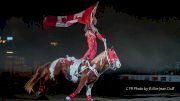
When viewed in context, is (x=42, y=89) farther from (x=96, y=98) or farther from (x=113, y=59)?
(x=113, y=59)

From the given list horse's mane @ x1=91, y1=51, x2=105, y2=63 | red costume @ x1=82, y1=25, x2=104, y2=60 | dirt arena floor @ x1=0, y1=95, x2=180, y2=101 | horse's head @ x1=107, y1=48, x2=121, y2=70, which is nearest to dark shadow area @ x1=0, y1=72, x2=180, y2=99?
dirt arena floor @ x1=0, y1=95, x2=180, y2=101

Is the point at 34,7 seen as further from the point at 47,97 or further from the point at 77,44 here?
the point at 47,97

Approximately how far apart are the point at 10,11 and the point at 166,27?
4223 millimetres

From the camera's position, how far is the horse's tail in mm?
10430

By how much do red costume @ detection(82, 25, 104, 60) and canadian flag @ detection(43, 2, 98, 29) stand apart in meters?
0.22

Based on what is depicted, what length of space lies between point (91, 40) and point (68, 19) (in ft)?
2.68

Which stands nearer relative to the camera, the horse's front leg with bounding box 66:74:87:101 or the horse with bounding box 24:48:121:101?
the horse with bounding box 24:48:121:101

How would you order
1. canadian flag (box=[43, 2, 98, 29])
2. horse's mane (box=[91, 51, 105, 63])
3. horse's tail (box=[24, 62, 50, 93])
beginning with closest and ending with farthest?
horse's mane (box=[91, 51, 105, 63]) → horse's tail (box=[24, 62, 50, 93]) → canadian flag (box=[43, 2, 98, 29])

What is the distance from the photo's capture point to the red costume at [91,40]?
1047cm

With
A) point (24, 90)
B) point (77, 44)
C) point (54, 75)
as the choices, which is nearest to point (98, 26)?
point (77, 44)

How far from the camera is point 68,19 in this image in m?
10.7

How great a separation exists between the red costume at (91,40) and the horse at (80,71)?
0.16 meters

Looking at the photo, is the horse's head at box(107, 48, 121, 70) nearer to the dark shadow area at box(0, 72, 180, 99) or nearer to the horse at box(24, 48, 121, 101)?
the horse at box(24, 48, 121, 101)

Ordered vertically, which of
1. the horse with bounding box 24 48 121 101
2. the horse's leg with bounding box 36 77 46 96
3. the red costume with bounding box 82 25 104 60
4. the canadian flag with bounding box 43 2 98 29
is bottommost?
the horse's leg with bounding box 36 77 46 96
